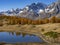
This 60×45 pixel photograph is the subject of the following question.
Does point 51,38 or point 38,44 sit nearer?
point 38,44

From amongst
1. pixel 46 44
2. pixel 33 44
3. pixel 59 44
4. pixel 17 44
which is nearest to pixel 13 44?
pixel 17 44

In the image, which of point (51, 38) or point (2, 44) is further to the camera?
point (51, 38)

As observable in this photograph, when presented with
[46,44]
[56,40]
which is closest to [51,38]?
[56,40]

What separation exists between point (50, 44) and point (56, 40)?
838 cm

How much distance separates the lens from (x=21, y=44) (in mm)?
61500

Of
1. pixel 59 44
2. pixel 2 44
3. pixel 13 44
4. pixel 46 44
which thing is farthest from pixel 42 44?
pixel 2 44

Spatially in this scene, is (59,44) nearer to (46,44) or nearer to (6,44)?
(46,44)

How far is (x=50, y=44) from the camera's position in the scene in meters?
59.5

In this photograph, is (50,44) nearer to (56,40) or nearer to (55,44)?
(55,44)

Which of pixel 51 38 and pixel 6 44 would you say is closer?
pixel 6 44

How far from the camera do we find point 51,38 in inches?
2692

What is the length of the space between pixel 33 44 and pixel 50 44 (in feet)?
17.8

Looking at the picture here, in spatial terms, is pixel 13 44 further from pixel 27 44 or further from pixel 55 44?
pixel 55 44

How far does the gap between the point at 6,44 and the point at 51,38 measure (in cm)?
1673
